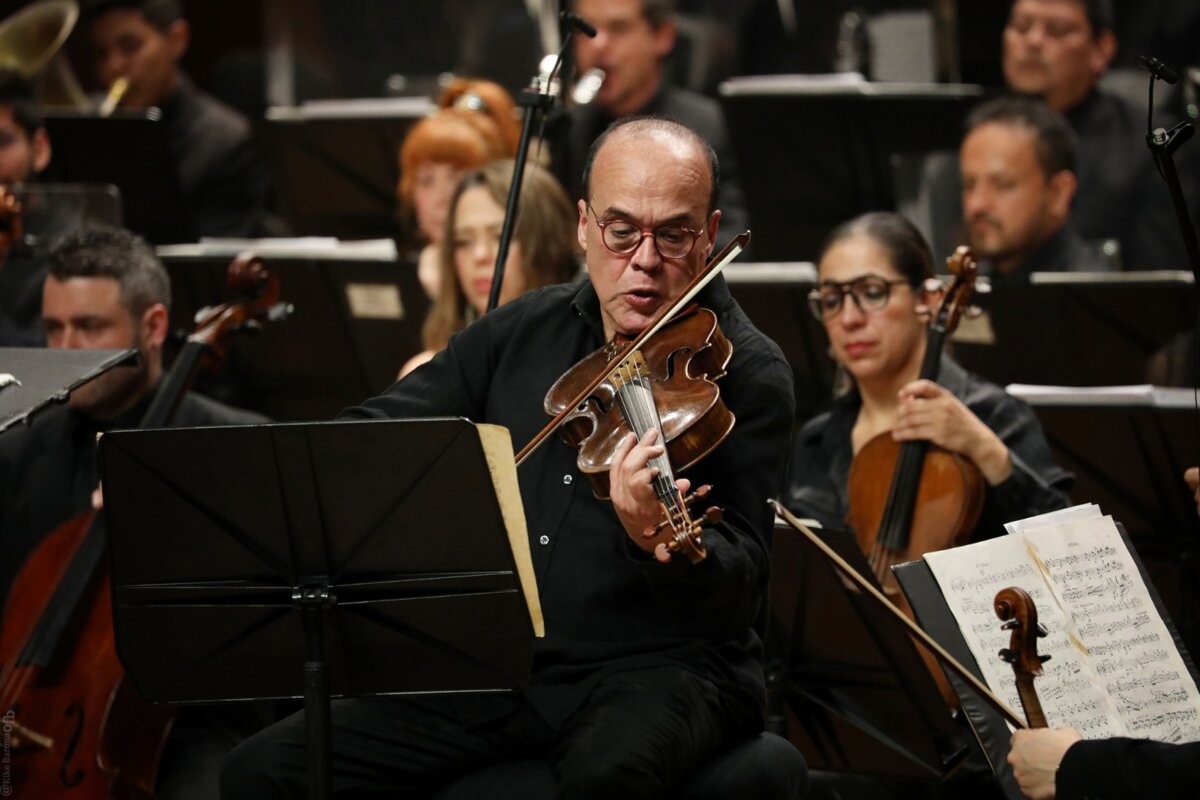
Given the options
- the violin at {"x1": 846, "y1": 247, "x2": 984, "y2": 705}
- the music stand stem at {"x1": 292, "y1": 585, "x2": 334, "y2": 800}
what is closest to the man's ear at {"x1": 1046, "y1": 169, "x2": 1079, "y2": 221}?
the violin at {"x1": 846, "y1": 247, "x2": 984, "y2": 705}

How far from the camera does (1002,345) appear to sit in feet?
12.7

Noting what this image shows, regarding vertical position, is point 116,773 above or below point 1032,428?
below

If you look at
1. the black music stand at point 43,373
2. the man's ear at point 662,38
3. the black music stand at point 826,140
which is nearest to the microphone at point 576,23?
the black music stand at point 43,373

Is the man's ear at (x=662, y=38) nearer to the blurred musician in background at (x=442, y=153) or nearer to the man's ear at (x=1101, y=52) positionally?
the blurred musician in background at (x=442, y=153)

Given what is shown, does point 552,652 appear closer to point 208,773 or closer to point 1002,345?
point 208,773

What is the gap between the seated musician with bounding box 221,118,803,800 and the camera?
2.25 meters

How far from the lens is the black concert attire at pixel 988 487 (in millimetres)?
3152

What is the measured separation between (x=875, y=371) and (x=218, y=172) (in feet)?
9.99

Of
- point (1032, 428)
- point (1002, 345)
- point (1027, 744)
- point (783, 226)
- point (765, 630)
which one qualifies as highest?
point (783, 226)

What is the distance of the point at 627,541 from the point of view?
2229 mm

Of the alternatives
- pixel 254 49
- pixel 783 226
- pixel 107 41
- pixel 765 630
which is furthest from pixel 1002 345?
pixel 254 49

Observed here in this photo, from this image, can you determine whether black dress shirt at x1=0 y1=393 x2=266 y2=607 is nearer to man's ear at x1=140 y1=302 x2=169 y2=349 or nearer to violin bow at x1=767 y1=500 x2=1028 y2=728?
man's ear at x1=140 y1=302 x2=169 y2=349

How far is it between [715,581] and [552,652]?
339 mm

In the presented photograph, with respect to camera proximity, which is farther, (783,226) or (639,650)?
(783,226)
